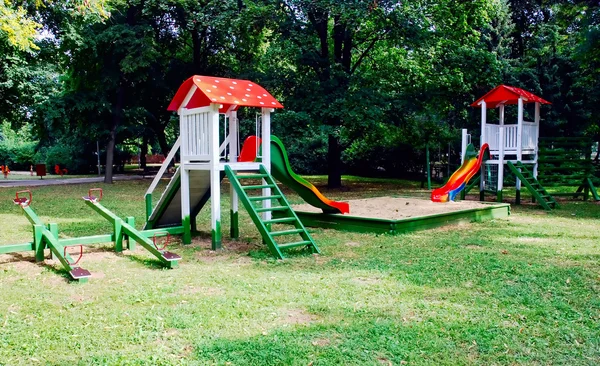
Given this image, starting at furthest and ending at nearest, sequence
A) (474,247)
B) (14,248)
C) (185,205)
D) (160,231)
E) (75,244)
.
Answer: (185,205) → (160,231) → (474,247) → (75,244) → (14,248)

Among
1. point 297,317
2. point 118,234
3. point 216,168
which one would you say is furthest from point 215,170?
point 297,317

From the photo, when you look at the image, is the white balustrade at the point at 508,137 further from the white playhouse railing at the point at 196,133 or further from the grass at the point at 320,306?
the white playhouse railing at the point at 196,133

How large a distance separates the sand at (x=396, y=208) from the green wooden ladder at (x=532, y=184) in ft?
8.52

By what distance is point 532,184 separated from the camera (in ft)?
45.0

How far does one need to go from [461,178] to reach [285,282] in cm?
881

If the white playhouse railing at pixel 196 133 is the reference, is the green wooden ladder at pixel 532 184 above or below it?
below

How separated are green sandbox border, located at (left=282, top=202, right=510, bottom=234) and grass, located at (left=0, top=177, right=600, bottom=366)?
2.64 feet

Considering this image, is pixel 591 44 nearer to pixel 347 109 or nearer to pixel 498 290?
pixel 347 109

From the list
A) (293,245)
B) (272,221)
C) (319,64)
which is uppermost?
(319,64)

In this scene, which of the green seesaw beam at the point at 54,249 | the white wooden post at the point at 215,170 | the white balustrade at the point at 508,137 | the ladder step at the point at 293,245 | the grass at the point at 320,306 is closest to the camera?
the grass at the point at 320,306

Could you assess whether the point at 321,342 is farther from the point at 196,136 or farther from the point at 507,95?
the point at 507,95

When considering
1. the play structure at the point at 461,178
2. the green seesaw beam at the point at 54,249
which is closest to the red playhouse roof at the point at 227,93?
the green seesaw beam at the point at 54,249

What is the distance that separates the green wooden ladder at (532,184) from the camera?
13.1 meters

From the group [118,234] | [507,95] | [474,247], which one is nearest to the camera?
[118,234]
